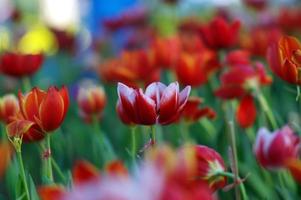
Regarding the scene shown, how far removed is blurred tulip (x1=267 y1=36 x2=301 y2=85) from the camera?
860 mm

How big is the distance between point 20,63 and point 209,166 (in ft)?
2.40

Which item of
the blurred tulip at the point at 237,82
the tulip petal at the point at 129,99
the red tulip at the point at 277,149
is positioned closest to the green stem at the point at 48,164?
the tulip petal at the point at 129,99

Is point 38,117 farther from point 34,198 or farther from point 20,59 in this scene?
point 20,59

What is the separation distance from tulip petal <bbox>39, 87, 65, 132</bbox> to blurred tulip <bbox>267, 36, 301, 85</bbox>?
0.94ft

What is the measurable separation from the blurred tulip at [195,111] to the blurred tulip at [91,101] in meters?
0.15

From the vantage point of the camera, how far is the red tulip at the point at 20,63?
1.39 meters

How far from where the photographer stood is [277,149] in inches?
30.7

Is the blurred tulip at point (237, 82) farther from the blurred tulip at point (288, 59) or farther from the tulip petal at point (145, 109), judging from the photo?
the tulip petal at point (145, 109)

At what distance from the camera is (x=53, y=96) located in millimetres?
824

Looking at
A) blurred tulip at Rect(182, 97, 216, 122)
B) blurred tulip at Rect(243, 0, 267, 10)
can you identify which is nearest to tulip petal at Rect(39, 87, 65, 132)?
blurred tulip at Rect(182, 97, 216, 122)

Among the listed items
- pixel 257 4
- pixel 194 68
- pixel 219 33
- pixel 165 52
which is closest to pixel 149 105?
pixel 194 68

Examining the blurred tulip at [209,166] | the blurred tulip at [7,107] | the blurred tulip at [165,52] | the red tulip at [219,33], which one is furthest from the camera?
the blurred tulip at [165,52]

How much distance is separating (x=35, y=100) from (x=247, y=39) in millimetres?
1214

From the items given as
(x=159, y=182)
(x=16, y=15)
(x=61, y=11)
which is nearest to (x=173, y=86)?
(x=159, y=182)
